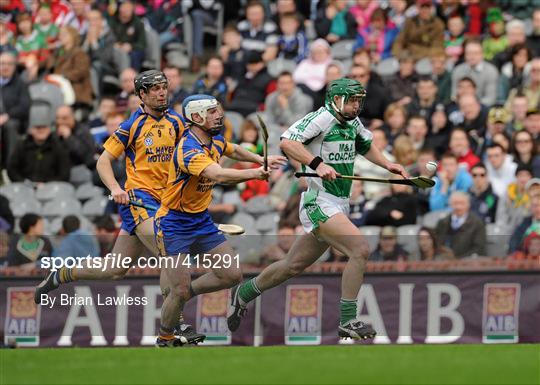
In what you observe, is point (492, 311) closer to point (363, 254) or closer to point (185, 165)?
point (363, 254)

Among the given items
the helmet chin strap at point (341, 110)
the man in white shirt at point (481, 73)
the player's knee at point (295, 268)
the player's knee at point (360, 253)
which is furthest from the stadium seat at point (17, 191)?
the player's knee at point (360, 253)

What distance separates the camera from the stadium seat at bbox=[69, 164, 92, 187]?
71.6ft

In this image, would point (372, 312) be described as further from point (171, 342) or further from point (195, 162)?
point (195, 162)

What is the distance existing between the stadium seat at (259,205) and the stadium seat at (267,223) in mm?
228

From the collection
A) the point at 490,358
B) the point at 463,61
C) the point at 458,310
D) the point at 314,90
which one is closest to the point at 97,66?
the point at 314,90

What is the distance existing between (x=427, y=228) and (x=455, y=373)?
17.0 feet

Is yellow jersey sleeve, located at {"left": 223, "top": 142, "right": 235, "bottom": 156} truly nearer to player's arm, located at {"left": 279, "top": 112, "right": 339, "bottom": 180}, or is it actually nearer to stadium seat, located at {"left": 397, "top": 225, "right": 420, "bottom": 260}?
player's arm, located at {"left": 279, "top": 112, "right": 339, "bottom": 180}

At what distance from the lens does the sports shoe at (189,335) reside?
15.4 metres

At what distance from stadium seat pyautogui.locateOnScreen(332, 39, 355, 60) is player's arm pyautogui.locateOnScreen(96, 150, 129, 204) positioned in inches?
331

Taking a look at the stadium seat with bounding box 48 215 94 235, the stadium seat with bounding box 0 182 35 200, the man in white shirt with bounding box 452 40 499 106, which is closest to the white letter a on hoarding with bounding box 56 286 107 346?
the stadium seat with bounding box 48 215 94 235

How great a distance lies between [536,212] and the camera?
703 inches

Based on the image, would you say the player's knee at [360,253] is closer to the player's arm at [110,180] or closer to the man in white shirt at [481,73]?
the player's arm at [110,180]

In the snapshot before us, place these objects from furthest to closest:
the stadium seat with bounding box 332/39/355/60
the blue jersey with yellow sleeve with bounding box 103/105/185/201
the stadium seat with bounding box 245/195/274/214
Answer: the stadium seat with bounding box 332/39/355/60 < the stadium seat with bounding box 245/195/274/214 < the blue jersey with yellow sleeve with bounding box 103/105/185/201

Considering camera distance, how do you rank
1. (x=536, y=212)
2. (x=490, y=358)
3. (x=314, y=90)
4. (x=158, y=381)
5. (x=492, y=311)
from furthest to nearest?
(x=314, y=90)
(x=536, y=212)
(x=492, y=311)
(x=490, y=358)
(x=158, y=381)
